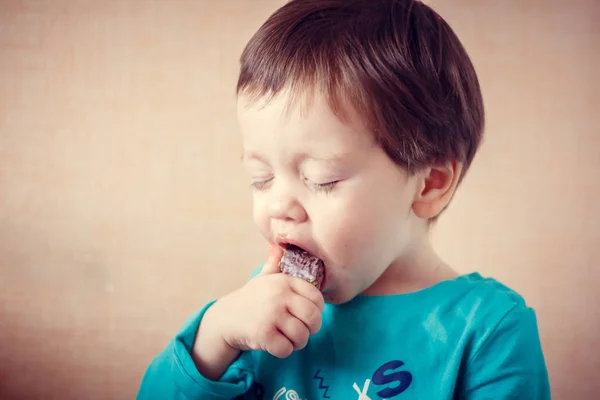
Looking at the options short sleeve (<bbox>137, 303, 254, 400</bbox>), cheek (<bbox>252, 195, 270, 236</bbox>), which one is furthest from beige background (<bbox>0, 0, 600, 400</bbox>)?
cheek (<bbox>252, 195, 270, 236</bbox>)

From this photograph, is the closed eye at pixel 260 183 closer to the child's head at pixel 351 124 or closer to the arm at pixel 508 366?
the child's head at pixel 351 124

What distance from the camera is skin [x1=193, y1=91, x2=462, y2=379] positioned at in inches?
25.7

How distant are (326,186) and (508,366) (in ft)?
1.04

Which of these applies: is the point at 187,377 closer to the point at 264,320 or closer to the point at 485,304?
the point at 264,320

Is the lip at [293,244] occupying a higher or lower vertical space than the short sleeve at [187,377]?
higher

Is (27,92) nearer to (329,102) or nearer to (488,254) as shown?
(329,102)

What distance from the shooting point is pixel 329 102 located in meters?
0.64

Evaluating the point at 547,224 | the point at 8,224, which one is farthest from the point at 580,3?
→ the point at 8,224

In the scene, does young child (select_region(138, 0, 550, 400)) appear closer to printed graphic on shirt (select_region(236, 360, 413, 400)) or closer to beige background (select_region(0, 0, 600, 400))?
printed graphic on shirt (select_region(236, 360, 413, 400))

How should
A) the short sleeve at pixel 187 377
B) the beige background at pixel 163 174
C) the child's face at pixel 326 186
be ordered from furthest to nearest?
the beige background at pixel 163 174, the short sleeve at pixel 187 377, the child's face at pixel 326 186

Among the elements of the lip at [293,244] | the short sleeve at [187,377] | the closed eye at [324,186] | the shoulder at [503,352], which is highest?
the closed eye at [324,186]

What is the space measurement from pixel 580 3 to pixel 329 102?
0.71 m

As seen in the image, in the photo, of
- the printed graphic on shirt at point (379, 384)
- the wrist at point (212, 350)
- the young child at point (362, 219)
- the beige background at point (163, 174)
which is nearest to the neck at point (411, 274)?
the young child at point (362, 219)

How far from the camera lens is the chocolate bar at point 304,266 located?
0.70 m
